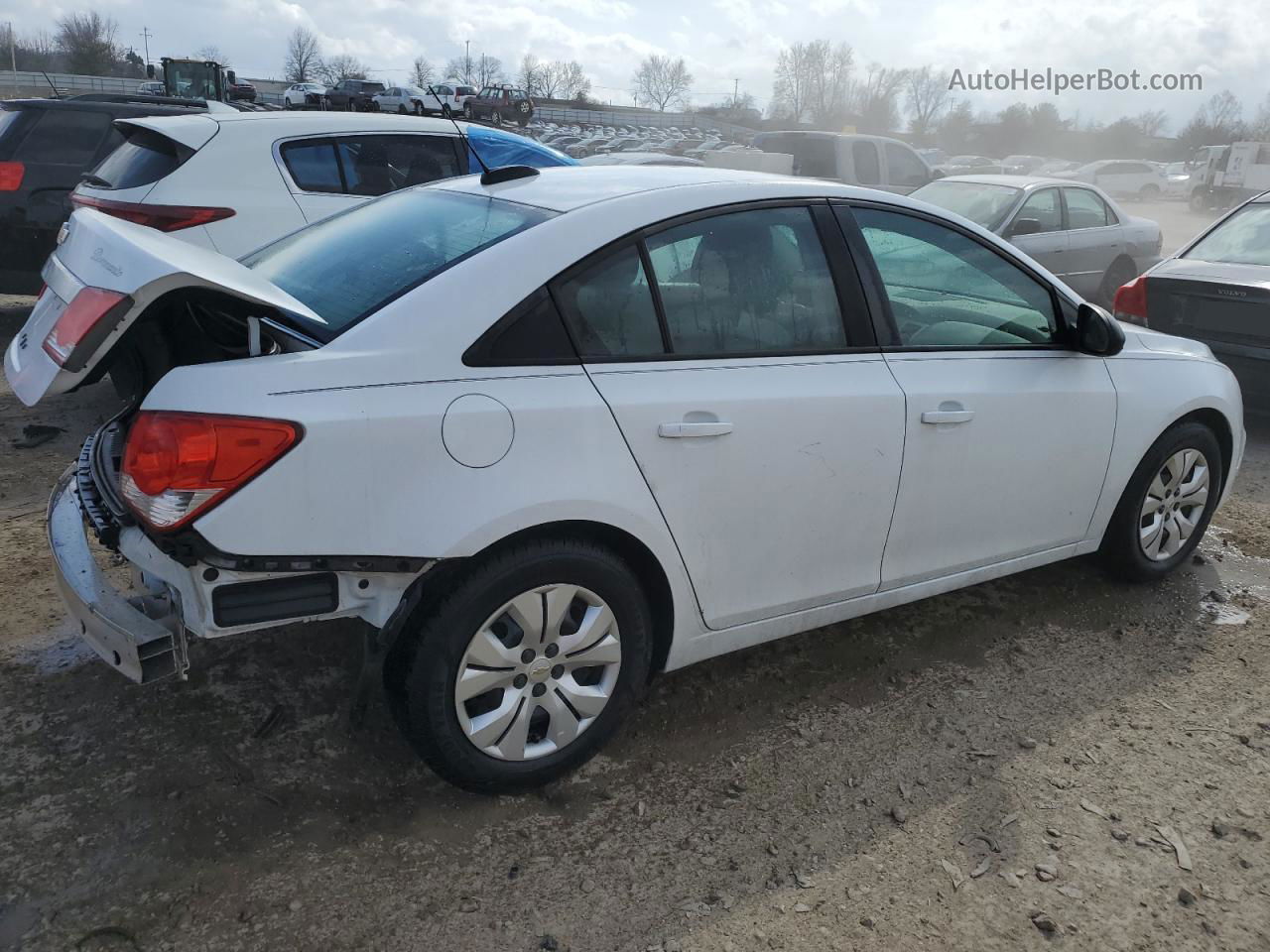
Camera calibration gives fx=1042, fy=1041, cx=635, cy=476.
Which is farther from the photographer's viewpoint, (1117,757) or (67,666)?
(67,666)

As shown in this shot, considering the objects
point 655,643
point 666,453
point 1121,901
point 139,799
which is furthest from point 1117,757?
point 139,799

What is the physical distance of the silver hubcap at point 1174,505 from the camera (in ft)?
13.6

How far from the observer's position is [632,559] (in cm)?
284

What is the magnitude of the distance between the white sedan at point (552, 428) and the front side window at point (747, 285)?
0.01 metres

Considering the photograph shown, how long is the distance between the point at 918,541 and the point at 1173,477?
149 cm

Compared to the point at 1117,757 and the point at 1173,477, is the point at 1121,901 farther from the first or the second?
the point at 1173,477

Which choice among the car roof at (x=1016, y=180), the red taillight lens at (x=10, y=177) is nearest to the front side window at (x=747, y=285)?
the red taillight lens at (x=10, y=177)

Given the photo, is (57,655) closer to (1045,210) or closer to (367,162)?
(367,162)

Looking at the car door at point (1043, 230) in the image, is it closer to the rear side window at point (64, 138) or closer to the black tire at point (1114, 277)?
the black tire at point (1114, 277)

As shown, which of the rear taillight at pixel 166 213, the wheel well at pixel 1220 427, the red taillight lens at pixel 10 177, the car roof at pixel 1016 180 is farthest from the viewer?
Answer: the car roof at pixel 1016 180

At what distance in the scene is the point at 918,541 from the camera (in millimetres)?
3383

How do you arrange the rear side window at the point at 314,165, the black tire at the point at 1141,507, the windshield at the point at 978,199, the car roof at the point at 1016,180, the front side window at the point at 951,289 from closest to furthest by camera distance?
the front side window at the point at 951,289, the black tire at the point at 1141,507, the rear side window at the point at 314,165, the windshield at the point at 978,199, the car roof at the point at 1016,180

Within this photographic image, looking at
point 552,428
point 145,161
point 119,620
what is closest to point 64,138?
point 145,161

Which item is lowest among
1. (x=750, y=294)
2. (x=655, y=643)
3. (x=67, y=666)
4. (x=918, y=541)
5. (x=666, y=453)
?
(x=67, y=666)
